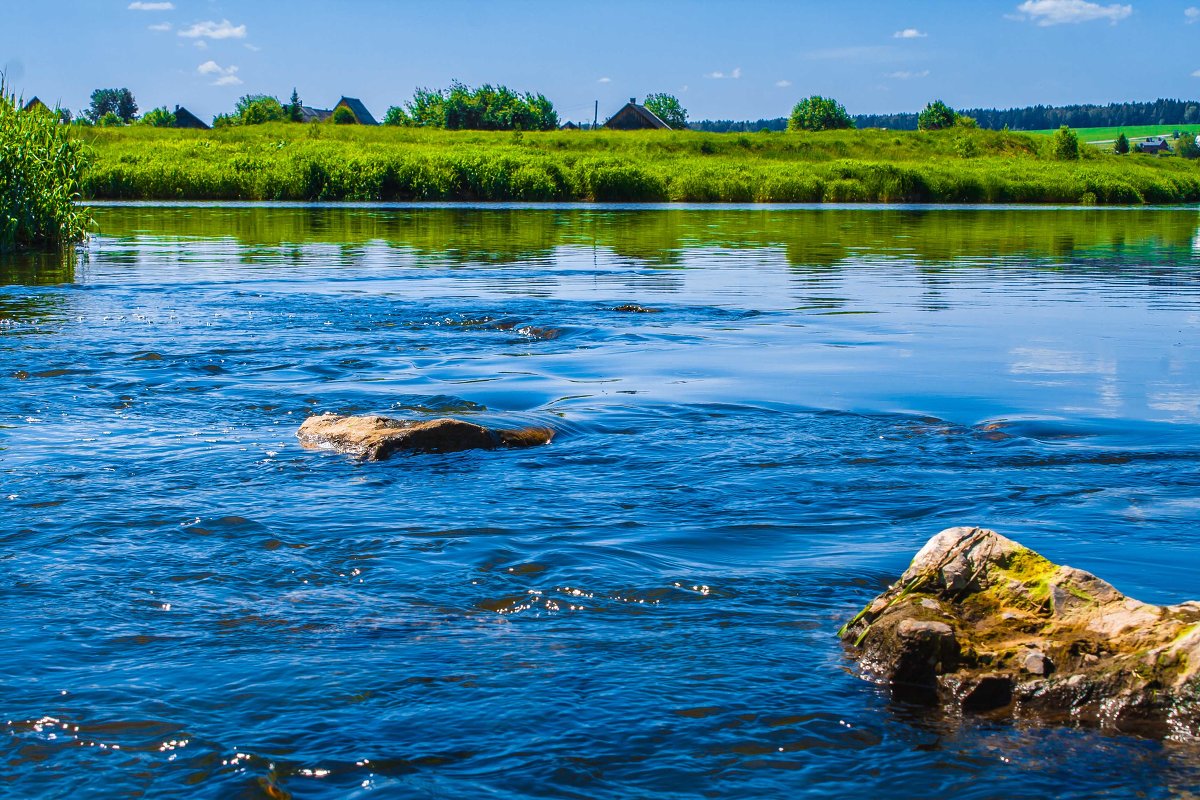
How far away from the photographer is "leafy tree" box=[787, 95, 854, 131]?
115938 mm

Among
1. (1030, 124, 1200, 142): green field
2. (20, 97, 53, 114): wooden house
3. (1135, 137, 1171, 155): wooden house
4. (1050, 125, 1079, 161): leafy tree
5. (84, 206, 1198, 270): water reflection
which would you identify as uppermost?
(1030, 124, 1200, 142): green field

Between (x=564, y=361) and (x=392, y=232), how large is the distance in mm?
20691

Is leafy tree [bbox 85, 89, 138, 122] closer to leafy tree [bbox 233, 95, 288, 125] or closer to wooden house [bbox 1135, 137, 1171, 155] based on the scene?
leafy tree [bbox 233, 95, 288, 125]

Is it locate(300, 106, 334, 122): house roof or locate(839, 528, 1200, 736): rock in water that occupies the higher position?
locate(300, 106, 334, 122): house roof

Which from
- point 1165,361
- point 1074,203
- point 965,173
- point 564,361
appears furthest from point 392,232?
point 1074,203

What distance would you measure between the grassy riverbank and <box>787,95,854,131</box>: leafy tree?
44688 mm

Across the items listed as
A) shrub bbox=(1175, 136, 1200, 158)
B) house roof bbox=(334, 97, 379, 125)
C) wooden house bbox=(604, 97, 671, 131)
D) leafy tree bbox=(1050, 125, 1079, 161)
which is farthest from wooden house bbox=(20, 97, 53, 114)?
shrub bbox=(1175, 136, 1200, 158)

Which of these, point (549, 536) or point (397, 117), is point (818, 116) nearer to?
point (397, 117)

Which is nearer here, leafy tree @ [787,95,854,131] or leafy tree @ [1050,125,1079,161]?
leafy tree @ [1050,125,1079,161]

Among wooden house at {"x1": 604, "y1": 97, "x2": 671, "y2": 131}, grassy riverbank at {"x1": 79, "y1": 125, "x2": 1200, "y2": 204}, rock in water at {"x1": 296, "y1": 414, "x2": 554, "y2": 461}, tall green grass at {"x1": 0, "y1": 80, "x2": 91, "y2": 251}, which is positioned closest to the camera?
rock in water at {"x1": 296, "y1": 414, "x2": 554, "y2": 461}

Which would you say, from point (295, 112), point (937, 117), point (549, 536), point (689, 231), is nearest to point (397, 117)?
point (295, 112)

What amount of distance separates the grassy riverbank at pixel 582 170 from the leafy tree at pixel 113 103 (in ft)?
301

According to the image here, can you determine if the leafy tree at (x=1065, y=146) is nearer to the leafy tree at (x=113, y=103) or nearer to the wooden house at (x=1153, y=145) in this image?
the wooden house at (x=1153, y=145)

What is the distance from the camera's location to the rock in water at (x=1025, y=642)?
11.3ft
